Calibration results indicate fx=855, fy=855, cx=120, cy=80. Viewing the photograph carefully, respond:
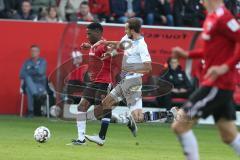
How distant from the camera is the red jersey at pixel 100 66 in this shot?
53.0 ft

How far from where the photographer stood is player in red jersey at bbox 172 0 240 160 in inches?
405

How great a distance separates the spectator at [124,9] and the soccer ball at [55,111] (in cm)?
370

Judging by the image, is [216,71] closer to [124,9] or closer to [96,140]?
[96,140]

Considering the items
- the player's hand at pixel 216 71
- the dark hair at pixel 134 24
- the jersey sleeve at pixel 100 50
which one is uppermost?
the dark hair at pixel 134 24

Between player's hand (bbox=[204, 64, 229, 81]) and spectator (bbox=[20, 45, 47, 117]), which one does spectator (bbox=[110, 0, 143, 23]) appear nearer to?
spectator (bbox=[20, 45, 47, 117])

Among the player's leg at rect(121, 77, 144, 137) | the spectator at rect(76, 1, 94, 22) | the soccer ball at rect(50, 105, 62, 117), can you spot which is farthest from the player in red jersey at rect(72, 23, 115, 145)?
the spectator at rect(76, 1, 94, 22)

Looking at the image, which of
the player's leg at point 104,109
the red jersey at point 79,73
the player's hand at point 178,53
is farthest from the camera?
the red jersey at point 79,73

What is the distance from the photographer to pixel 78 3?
26.3 metres

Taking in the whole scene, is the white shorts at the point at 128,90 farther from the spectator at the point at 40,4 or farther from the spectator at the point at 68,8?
the spectator at the point at 40,4

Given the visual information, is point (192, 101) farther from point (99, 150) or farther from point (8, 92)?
point (8, 92)

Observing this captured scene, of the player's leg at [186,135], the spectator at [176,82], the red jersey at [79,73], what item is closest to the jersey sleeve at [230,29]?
the player's leg at [186,135]

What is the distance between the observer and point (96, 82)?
16422 millimetres

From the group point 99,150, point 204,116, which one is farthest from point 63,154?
point 204,116

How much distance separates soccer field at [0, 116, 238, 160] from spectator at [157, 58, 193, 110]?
3.45 ft
